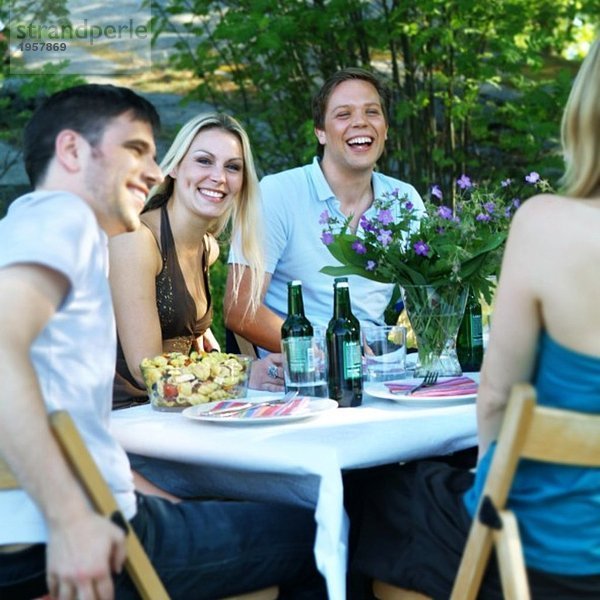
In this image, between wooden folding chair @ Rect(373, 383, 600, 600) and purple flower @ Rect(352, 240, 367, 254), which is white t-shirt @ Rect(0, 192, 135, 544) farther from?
purple flower @ Rect(352, 240, 367, 254)

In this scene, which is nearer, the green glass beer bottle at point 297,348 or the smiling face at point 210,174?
the green glass beer bottle at point 297,348

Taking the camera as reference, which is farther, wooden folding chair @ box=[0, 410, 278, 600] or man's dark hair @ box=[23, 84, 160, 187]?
man's dark hair @ box=[23, 84, 160, 187]

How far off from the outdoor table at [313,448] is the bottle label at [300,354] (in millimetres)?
220

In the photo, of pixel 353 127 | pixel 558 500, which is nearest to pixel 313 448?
pixel 558 500

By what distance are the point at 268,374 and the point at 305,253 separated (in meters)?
1.10

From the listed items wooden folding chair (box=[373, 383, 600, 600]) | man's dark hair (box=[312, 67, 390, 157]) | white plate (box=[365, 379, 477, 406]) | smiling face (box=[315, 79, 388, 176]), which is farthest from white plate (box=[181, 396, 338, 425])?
man's dark hair (box=[312, 67, 390, 157])

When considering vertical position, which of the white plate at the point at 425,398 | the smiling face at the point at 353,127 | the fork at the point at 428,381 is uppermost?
the smiling face at the point at 353,127

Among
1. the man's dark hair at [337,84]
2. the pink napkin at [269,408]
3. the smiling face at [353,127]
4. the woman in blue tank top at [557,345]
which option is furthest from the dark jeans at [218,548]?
the man's dark hair at [337,84]

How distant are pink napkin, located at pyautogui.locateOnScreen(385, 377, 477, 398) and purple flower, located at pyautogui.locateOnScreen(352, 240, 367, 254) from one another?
354 mm

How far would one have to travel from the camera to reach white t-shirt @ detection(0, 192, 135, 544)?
1992 mm

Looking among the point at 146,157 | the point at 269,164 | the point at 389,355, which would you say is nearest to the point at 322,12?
the point at 269,164

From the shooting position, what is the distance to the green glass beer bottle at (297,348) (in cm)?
300

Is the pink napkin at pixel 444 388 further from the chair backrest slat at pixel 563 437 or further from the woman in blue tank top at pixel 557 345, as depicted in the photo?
the chair backrest slat at pixel 563 437

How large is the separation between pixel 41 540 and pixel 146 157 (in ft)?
2.47
